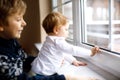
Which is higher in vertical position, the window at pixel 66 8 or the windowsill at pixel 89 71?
the window at pixel 66 8

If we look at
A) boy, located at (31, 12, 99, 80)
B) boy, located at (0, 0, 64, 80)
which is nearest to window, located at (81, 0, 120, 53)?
boy, located at (31, 12, 99, 80)

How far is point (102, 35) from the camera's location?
144cm

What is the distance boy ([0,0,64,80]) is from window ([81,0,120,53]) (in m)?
0.46

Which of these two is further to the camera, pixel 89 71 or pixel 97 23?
pixel 97 23

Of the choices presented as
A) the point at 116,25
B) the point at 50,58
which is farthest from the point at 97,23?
the point at 50,58

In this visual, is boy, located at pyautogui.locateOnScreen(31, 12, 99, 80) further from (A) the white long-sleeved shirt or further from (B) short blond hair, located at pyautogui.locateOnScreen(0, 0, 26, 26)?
(B) short blond hair, located at pyautogui.locateOnScreen(0, 0, 26, 26)

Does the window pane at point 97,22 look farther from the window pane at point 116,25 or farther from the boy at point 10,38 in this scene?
the boy at point 10,38

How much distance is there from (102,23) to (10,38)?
636 mm

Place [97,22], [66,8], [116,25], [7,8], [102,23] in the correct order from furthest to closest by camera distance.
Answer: [66,8], [97,22], [102,23], [116,25], [7,8]

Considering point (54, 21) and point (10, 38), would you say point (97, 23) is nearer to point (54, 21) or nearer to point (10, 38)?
point (54, 21)

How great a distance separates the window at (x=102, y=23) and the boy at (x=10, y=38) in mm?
462

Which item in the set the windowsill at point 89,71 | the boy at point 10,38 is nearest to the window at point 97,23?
the windowsill at point 89,71

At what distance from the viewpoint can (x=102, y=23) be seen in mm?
1425

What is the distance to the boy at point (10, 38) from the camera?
0.93m
